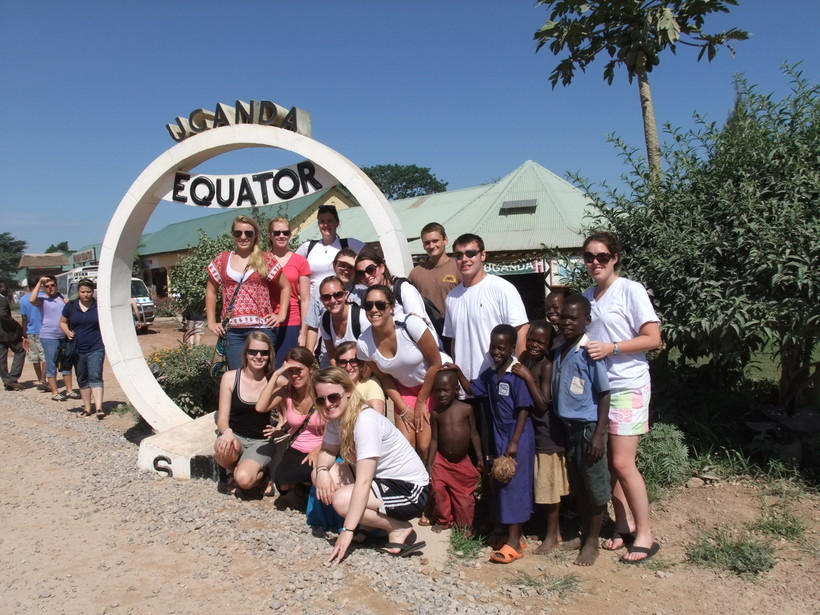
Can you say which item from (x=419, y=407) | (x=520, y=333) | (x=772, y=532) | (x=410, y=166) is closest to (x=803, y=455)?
(x=772, y=532)

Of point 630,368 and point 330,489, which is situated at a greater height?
point 630,368

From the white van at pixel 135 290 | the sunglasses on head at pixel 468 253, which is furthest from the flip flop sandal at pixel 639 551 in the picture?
the white van at pixel 135 290

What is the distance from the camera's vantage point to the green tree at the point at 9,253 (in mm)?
54625

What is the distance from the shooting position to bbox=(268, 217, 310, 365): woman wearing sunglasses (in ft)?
18.0

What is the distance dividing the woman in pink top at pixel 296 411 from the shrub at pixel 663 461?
8.12 feet

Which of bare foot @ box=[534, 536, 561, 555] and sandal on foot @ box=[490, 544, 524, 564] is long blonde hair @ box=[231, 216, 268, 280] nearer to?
sandal on foot @ box=[490, 544, 524, 564]

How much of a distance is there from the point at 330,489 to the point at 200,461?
1909 mm

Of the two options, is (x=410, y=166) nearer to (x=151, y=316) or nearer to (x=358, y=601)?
(x=151, y=316)

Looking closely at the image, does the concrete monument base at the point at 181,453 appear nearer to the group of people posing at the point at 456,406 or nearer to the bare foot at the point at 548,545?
the group of people posing at the point at 456,406

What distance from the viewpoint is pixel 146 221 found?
23.5 ft

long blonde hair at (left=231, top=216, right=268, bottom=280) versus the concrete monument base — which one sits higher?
long blonde hair at (left=231, top=216, right=268, bottom=280)

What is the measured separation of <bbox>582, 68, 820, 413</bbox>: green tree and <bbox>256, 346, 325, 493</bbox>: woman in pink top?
9.13 feet

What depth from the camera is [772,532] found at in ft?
13.3

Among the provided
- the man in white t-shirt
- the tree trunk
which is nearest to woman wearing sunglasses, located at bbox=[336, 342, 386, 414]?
the man in white t-shirt
